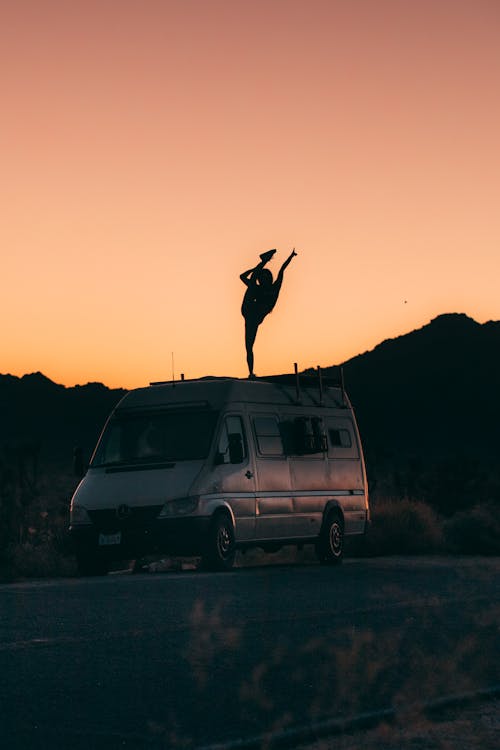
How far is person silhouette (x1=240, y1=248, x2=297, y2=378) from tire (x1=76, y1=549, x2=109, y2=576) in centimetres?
615

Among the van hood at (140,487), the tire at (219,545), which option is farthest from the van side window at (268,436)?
the van hood at (140,487)

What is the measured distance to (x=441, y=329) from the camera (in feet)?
433

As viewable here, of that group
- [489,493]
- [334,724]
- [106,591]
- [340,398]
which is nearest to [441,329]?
[489,493]

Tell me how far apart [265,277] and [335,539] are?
5114 millimetres

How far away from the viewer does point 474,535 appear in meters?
26.4

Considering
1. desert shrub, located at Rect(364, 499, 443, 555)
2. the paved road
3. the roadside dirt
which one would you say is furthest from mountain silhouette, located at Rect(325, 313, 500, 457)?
the roadside dirt

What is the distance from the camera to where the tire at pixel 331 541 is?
2259cm

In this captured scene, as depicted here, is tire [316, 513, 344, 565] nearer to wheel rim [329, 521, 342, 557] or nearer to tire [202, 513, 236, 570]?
wheel rim [329, 521, 342, 557]

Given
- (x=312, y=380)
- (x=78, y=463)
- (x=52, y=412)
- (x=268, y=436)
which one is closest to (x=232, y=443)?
(x=268, y=436)

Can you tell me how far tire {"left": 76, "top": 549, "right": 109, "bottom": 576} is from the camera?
20.2 metres

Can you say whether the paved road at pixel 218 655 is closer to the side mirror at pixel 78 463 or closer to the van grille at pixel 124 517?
the van grille at pixel 124 517

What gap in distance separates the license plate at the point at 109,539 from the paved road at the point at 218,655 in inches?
93.2

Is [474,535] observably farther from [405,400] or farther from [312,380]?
[405,400]

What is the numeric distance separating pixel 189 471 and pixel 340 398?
4877 mm
